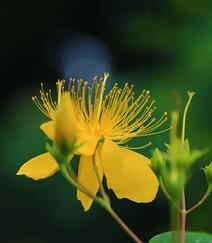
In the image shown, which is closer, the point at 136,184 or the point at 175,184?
the point at 175,184

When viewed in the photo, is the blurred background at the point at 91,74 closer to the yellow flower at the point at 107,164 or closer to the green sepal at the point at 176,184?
the yellow flower at the point at 107,164

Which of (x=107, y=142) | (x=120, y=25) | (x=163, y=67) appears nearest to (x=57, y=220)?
(x=163, y=67)

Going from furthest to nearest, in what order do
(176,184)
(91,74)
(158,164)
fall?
1. (91,74)
2. (158,164)
3. (176,184)


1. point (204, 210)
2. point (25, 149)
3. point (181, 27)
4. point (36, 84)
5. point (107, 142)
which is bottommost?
point (204, 210)

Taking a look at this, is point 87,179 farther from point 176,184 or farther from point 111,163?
point 176,184

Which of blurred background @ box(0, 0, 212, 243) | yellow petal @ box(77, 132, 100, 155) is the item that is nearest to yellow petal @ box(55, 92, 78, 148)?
yellow petal @ box(77, 132, 100, 155)

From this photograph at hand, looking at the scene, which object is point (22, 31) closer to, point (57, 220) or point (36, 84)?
point (36, 84)

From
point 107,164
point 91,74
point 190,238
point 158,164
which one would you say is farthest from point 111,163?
point 91,74
